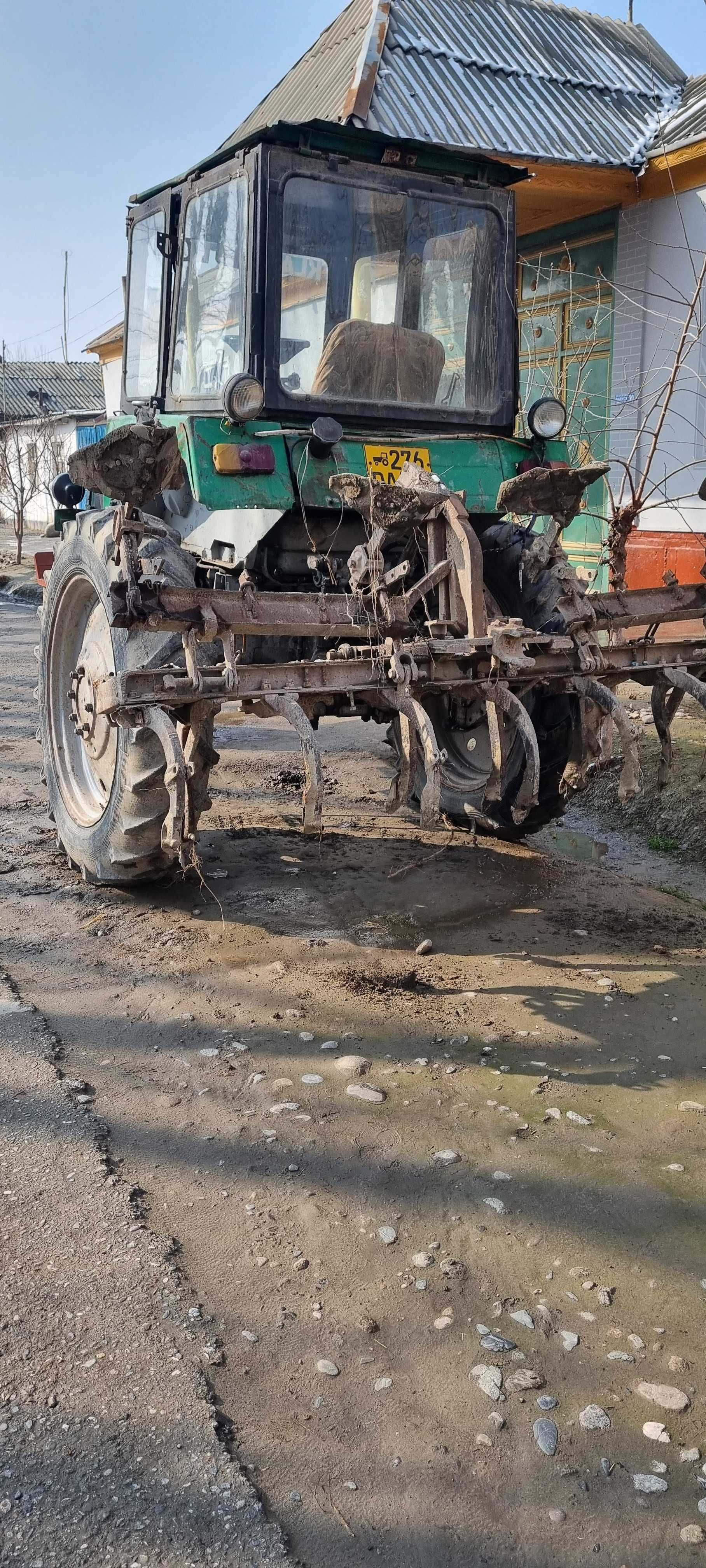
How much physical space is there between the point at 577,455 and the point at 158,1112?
7.84 meters

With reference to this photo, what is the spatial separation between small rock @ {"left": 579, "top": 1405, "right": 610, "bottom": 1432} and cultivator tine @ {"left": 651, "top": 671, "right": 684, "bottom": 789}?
2.57 meters

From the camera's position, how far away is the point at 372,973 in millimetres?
3824

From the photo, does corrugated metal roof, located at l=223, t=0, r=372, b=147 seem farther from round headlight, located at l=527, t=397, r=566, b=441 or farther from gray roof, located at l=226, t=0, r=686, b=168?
round headlight, located at l=527, t=397, r=566, b=441

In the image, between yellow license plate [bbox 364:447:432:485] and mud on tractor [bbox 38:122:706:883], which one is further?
yellow license plate [bbox 364:447:432:485]

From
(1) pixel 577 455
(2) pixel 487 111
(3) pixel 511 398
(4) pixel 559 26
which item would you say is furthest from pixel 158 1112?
(4) pixel 559 26

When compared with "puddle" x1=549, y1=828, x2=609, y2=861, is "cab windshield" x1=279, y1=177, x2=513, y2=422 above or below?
above

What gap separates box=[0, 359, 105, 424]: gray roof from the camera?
40250 mm

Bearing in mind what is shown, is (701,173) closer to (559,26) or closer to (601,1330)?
(559,26)

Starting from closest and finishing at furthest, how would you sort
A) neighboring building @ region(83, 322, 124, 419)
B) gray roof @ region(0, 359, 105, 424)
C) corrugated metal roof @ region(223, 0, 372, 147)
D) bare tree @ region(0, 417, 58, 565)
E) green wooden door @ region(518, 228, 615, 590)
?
corrugated metal roof @ region(223, 0, 372, 147), green wooden door @ region(518, 228, 615, 590), neighboring building @ region(83, 322, 124, 419), bare tree @ region(0, 417, 58, 565), gray roof @ region(0, 359, 105, 424)

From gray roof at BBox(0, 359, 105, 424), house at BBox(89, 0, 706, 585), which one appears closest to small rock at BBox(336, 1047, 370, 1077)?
house at BBox(89, 0, 706, 585)

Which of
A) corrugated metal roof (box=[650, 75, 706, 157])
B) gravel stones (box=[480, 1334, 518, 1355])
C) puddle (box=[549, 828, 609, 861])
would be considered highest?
corrugated metal roof (box=[650, 75, 706, 157])

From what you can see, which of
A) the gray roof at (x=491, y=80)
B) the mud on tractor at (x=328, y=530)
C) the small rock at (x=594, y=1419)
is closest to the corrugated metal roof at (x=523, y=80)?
the gray roof at (x=491, y=80)

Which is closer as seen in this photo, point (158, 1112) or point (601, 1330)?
point (601, 1330)

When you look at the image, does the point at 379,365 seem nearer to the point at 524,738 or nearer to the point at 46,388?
the point at 524,738
